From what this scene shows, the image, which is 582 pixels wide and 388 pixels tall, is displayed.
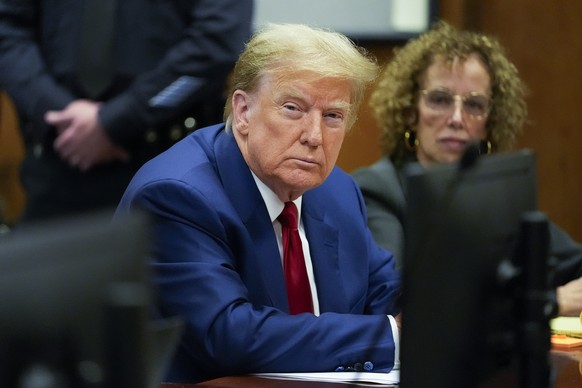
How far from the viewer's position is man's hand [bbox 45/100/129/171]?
11.1ft

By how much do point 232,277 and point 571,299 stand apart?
3.62 ft

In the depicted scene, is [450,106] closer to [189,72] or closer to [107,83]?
[189,72]

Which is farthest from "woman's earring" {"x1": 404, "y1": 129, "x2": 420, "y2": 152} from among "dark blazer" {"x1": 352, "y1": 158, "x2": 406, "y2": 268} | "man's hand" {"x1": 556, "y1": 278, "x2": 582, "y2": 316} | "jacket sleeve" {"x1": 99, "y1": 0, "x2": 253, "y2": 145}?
"man's hand" {"x1": 556, "y1": 278, "x2": 582, "y2": 316}

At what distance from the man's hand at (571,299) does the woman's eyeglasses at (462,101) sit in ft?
2.74

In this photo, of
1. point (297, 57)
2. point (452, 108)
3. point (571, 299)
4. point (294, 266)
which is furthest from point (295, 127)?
point (452, 108)

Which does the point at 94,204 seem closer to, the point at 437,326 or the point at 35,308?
the point at 437,326

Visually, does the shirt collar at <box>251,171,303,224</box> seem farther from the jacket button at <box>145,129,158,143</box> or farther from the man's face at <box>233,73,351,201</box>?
the jacket button at <box>145,129,158,143</box>

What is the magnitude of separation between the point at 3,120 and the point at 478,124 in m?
2.02

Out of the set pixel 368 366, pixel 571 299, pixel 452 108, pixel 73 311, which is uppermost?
pixel 73 311

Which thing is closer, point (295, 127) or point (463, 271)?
point (463, 271)

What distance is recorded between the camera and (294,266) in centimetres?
289

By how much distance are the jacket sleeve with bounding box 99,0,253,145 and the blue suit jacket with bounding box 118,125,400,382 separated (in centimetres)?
43

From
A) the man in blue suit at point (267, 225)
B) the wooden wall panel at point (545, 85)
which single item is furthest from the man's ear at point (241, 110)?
the wooden wall panel at point (545, 85)

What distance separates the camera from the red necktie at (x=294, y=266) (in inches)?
114
